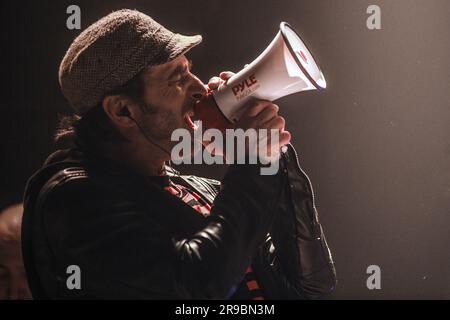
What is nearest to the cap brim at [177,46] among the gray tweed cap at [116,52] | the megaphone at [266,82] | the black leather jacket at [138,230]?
the gray tweed cap at [116,52]

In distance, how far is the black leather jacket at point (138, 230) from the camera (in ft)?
3.54

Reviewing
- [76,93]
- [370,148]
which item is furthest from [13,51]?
[370,148]

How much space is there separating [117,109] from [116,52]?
0.13 m

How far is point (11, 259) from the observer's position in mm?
1635

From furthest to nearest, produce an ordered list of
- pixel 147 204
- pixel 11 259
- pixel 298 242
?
pixel 11 259 → pixel 298 242 → pixel 147 204

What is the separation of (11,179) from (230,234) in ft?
2.68

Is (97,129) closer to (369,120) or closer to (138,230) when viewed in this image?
(138,230)

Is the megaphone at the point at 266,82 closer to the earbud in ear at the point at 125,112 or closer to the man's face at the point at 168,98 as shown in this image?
the man's face at the point at 168,98

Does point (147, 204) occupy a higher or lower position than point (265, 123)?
lower

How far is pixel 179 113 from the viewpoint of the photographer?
1274 mm

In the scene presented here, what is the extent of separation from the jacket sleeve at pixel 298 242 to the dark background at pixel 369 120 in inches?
19.0

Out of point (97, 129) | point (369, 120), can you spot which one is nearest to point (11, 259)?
point (97, 129)

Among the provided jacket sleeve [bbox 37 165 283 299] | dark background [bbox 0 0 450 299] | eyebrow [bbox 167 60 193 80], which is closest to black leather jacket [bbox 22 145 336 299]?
jacket sleeve [bbox 37 165 283 299]

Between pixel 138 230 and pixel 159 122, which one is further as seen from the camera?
pixel 159 122
